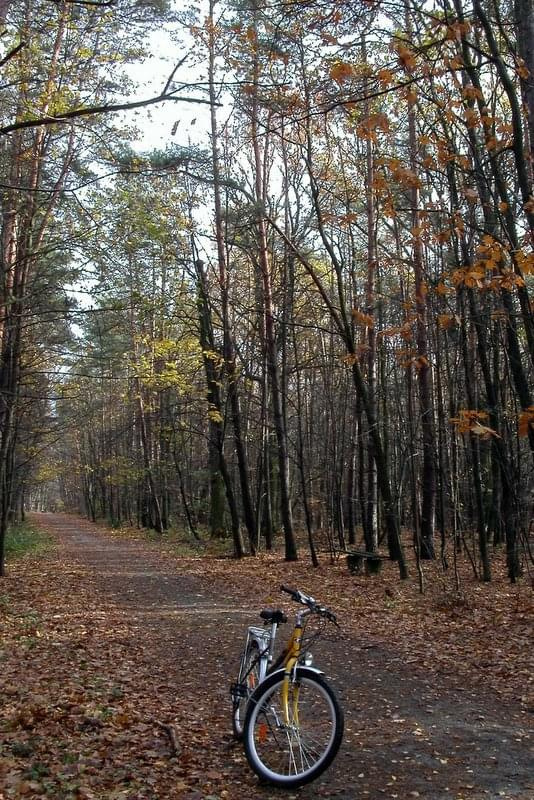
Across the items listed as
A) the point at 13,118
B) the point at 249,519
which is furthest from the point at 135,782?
the point at 249,519

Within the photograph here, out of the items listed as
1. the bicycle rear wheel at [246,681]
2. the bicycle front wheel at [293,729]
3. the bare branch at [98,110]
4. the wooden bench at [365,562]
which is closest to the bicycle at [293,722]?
the bicycle front wheel at [293,729]

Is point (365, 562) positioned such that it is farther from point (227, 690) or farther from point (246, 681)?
point (246, 681)

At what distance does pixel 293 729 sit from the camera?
14.3 ft

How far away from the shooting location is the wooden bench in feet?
46.4

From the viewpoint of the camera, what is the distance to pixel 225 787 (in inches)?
173

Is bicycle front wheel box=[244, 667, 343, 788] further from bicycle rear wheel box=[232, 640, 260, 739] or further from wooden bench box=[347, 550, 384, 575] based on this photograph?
wooden bench box=[347, 550, 384, 575]

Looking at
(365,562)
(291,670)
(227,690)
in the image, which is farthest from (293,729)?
(365,562)

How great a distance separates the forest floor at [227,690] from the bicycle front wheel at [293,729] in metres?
0.15

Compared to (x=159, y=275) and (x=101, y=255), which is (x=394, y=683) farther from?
(x=159, y=275)

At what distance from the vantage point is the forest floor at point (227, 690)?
4.49 metres

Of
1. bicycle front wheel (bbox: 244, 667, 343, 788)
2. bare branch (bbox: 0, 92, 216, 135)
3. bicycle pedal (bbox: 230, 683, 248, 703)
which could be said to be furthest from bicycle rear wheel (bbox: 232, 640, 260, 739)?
bare branch (bbox: 0, 92, 216, 135)

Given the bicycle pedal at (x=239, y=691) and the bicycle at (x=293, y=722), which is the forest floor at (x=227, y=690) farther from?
the bicycle pedal at (x=239, y=691)

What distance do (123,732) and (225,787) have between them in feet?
4.91

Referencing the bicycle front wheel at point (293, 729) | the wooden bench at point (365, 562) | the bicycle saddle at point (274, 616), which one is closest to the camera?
the bicycle front wheel at point (293, 729)
